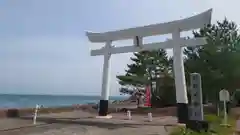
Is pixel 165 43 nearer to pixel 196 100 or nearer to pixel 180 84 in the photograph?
pixel 180 84

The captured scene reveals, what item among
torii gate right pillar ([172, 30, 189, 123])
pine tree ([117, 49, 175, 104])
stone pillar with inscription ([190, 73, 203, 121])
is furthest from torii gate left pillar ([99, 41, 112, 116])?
pine tree ([117, 49, 175, 104])

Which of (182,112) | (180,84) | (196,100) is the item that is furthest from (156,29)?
(196,100)

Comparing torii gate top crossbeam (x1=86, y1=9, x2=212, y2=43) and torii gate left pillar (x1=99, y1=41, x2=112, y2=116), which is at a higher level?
torii gate top crossbeam (x1=86, y1=9, x2=212, y2=43)

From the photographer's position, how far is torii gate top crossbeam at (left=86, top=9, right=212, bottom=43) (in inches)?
667

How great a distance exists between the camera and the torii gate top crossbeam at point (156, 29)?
1695 centimetres

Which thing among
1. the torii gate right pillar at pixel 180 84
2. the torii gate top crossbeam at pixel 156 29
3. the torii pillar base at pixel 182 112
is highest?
the torii gate top crossbeam at pixel 156 29

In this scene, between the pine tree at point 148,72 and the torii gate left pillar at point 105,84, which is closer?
the torii gate left pillar at point 105,84

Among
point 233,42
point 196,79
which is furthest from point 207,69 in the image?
point 196,79

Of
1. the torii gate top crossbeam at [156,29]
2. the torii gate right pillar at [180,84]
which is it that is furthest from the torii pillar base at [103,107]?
the torii gate right pillar at [180,84]

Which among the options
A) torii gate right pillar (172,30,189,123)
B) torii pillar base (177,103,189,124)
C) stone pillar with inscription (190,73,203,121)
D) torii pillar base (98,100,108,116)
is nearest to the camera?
stone pillar with inscription (190,73,203,121)

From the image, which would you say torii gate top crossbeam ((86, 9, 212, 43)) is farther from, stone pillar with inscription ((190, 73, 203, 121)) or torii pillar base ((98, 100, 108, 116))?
torii pillar base ((98, 100, 108, 116))

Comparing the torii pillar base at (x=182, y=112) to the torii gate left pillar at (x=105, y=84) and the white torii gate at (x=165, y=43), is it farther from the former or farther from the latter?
the torii gate left pillar at (x=105, y=84)

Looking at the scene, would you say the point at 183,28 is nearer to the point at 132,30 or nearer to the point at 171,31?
the point at 171,31

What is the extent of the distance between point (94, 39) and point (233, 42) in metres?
14.1
